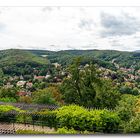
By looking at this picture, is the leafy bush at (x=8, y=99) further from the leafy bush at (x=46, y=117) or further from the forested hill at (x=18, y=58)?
the forested hill at (x=18, y=58)

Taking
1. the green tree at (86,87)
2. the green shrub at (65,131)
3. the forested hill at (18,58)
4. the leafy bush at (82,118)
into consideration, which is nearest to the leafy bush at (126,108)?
the leafy bush at (82,118)

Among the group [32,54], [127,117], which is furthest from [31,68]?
[127,117]

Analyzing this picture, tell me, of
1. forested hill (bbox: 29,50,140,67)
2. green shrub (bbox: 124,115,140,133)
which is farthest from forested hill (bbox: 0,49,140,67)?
green shrub (bbox: 124,115,140,133)

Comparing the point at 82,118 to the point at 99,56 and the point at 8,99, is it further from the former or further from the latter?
the point at 8,99

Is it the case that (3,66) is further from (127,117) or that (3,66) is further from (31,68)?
(127,117)

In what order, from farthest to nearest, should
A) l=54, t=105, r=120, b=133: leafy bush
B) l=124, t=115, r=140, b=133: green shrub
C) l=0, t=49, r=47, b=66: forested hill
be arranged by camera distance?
l=0, t=49, r=47, b=66: forested hill, l=54, t=105, r=120, b=133: leafy bush, l=124, t=115, r=140, b=133: green shrub

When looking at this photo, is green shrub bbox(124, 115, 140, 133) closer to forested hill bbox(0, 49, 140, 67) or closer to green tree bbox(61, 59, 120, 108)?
green tree bbox(61, 59, 120, 108)

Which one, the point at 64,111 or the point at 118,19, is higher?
the point at 118,19

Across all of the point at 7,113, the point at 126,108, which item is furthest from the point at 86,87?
the point at 7,113
